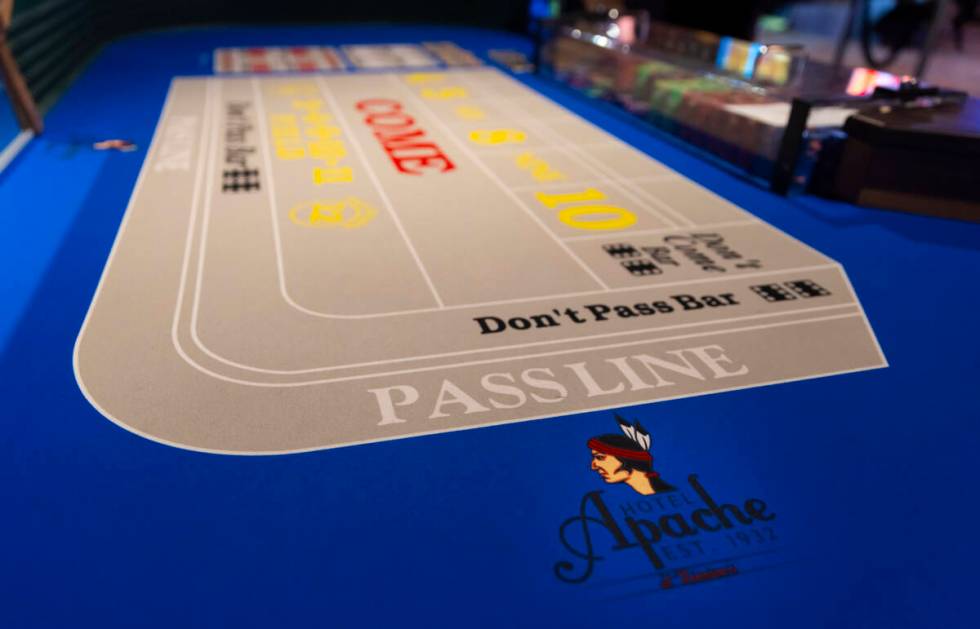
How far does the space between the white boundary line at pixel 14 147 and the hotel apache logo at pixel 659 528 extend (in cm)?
425

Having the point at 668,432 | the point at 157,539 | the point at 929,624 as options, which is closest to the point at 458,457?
the point at 668,432

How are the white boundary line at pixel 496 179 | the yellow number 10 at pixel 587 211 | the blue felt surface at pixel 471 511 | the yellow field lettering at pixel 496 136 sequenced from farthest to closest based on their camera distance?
the yellow field lettering at pixel 496 136 → the yellow number 10 at pixel 587 211 → the white boundary line at pixel 496 179 → the blue felt surface at pixel 471 511

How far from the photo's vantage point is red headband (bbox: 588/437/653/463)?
2.27m

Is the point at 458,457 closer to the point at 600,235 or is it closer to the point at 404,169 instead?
the point at 600,235

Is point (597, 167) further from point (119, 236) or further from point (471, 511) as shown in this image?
point (471, 511)

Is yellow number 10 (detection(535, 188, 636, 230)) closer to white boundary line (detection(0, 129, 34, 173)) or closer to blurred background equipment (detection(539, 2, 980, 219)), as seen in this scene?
blurred background equipment (detection(539, 2, 980, 219))

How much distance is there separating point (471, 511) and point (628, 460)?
0.52 m

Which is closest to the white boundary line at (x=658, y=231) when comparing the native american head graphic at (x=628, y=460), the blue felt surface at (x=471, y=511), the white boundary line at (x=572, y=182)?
the white boundary line at (x=572, y=182)

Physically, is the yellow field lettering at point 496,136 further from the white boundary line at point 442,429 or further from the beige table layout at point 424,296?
Answer: the white boundary line at point 442,429

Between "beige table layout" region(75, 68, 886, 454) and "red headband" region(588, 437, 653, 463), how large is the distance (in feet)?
0.63

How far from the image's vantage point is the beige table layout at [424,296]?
2.51m

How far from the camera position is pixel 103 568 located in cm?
186

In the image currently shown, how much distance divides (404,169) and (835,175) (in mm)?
2619

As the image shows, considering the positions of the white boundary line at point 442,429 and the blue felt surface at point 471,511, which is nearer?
the blue felt surface at point 471,511
